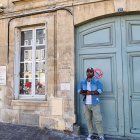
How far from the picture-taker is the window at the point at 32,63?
25.7 feet

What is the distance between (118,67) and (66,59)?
4.70 feet

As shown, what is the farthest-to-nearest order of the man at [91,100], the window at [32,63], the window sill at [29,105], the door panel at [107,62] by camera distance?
the window at [32,63]
the window sill at [29,105]
the door panel at [107,62]
the man at [91,100]

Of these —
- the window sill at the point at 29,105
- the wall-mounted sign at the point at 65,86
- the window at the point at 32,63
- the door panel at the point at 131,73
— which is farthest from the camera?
the window at the point at 32,63

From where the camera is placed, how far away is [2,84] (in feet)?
27.0

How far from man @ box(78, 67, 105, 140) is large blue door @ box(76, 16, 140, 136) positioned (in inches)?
18.0

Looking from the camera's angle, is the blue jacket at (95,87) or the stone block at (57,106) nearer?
the blue jacket at (95,87)

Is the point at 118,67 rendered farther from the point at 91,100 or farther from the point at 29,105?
the point at 29,105

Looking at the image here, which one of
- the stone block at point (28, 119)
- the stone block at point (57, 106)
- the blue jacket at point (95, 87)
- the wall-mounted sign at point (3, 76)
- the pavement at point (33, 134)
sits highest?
the wall-mounted sign at point (3, 76)

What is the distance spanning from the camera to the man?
640 cm

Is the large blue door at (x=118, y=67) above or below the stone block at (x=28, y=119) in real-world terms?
above

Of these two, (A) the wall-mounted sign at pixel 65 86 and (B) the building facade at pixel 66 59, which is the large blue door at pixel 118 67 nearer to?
(B) the building facade at pixel 66 59

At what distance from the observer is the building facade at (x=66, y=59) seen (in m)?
6.66

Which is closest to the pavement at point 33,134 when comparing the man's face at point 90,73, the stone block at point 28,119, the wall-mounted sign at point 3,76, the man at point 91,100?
the stone block at point 28,119

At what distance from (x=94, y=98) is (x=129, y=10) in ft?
7.63
